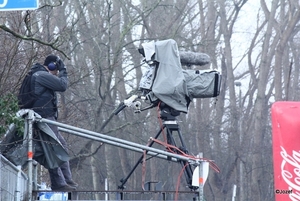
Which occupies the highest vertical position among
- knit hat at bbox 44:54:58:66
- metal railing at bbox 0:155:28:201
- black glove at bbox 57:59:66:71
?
knit hat at bbox 44:54:58:66

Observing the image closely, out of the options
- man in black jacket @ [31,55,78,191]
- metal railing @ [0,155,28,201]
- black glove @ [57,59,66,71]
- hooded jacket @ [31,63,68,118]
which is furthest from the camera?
black glove @ [57,59,66,71]

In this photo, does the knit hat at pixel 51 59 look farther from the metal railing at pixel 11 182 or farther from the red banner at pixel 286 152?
the red banner at pixel 286 152

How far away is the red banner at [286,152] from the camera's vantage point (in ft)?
26.1

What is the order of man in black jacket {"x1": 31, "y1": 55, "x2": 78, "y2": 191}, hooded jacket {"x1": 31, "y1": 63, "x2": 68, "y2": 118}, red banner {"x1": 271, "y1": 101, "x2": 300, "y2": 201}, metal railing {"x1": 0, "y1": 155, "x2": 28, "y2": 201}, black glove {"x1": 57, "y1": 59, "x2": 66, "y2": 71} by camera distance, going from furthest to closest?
1. black glove {"x1": 57, "y1": 59, "x2": 66, "y2": 71}
2. hooded jacket {"x1": 31, "y1": 63, "x2": 68, "y2": 118}
3. man in black jacket {"x1": 31, "y1": 55, "x2": 78, "y2": 191}
4. red banner {"x1": 271, "y1": 101, "x2": 300, "y2": 201}
5. metal railing {"x1": 0, "y1": 155, "x2": 28, "y2": 201}

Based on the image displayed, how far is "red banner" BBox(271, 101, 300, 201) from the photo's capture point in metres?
7.96

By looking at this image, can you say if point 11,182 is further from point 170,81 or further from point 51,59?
point 170,81

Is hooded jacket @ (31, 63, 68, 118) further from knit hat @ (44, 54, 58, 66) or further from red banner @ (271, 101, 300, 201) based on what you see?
red banner @ (271, 101, 300, 201)

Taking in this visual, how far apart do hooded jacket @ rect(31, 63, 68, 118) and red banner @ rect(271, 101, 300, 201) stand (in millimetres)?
2206

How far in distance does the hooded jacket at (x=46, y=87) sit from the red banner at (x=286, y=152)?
2.21 metres

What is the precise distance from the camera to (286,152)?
26.1 ft

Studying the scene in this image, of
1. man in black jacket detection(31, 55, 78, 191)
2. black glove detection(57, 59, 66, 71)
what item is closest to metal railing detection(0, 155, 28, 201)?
man in black jacket detection(31, 55, 78, 191)

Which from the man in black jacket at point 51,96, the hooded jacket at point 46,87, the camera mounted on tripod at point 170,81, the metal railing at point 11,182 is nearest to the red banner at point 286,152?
the camera mounted on tripod at point 170,81

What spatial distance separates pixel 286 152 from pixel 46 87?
254cm

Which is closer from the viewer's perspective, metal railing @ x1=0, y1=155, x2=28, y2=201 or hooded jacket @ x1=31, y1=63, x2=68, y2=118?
metal railing @ x1=0, y1=155, x2=28, y2=201
